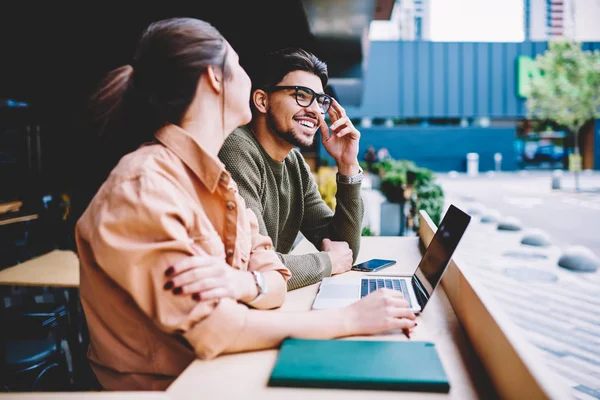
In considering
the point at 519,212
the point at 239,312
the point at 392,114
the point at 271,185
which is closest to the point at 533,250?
the point at 519,212

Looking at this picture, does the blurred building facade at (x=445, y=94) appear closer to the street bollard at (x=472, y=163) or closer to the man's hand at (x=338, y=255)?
the street bollard at (x=472, y=163)

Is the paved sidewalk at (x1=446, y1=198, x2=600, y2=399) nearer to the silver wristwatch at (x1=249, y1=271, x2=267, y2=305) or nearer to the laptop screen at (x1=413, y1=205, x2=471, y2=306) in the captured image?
the laptop screen at (x1=413, y1=205, x2=471, y2=306)

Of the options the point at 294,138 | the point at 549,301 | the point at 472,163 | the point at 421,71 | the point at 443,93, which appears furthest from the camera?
the point at 443,93

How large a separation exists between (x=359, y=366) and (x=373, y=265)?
1067 mm

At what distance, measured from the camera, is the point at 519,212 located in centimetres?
1253

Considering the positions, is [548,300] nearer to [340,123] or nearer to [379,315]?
[340,123]

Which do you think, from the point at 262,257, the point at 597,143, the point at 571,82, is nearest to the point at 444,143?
the point at 597,143

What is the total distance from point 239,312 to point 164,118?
0.58m

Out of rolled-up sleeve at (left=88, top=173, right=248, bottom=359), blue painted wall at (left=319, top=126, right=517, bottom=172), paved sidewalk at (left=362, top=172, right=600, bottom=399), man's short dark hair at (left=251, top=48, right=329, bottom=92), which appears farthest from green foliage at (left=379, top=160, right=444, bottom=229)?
blue painted wall at (left=319, top=126, right=517, bottom=172)

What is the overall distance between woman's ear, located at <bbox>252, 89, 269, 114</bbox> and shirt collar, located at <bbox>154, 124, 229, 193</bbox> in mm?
1038

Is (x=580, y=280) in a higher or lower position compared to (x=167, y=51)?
lower

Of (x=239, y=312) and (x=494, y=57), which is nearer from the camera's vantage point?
(x=239, y=312)

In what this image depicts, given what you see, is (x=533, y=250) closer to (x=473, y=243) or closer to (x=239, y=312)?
(x=473, y=243)

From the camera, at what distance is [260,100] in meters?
2.22
